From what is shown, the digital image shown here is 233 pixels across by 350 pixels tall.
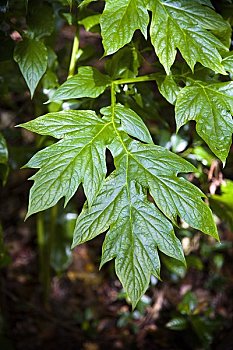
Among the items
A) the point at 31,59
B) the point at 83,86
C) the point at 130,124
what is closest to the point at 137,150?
the point at 130,124

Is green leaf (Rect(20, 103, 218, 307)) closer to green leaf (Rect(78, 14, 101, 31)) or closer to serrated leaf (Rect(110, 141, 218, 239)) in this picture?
serrated leaf (Rect(110, 141, 218, 239))

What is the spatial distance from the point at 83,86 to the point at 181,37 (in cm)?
19

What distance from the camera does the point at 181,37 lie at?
33.8 inches

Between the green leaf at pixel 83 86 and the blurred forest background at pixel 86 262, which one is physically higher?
the green leaf at pixel 83 86

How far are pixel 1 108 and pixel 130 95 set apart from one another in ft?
4.60

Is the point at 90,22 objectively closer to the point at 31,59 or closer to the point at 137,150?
the point at 31,59

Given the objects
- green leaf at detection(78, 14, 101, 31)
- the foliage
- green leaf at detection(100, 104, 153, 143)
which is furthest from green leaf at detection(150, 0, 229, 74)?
green leaf at detection(78, 14, 101, 31)

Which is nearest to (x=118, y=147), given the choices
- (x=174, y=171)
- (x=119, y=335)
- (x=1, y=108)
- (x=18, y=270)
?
(x=174, y=171)

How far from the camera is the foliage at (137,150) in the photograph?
31.0 inches

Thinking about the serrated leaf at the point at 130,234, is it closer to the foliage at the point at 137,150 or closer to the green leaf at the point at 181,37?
the foliage at the point at 137,150

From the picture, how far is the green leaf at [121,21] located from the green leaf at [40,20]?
26 centimetres

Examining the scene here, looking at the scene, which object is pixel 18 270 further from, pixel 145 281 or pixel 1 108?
pixel 145 281

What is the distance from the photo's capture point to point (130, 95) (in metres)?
1.05

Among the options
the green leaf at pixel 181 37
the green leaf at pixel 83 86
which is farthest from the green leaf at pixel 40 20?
the green leaf at pixel 181 37
